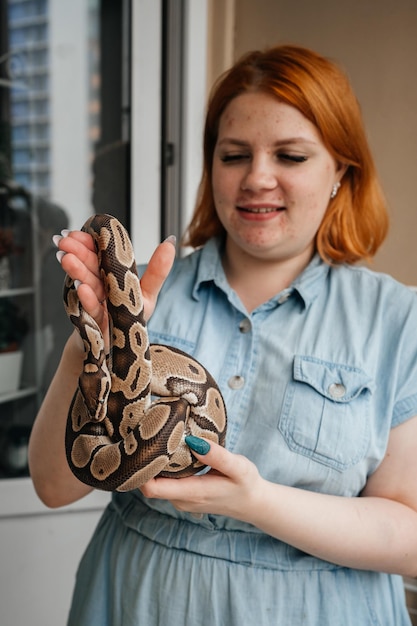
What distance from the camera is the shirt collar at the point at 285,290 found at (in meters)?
1.44

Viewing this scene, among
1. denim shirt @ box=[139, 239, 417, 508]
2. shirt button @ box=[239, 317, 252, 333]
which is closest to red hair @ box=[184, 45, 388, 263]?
denim shirt @ box=[139, 239, 417, 508]

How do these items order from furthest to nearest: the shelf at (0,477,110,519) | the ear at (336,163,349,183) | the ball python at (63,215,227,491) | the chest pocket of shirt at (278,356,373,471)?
the shelf at (0,477,110,519)
the ear at (336,163,349,183)
the chest pocket of shirt at (278,356,373,471)
the ball python at (63,215,227,491)

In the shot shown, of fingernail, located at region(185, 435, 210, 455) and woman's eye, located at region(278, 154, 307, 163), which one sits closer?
fingernail, located at region(185, 435, 210, 455)

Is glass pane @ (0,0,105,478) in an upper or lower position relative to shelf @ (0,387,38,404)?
upper

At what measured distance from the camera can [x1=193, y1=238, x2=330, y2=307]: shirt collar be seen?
1.44 meters

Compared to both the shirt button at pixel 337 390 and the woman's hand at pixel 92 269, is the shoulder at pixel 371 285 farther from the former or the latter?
the woman's hand at pixel 92 269

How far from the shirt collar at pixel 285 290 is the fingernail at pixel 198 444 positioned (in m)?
0.50

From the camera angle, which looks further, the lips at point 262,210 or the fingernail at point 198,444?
the lips at point 262,210

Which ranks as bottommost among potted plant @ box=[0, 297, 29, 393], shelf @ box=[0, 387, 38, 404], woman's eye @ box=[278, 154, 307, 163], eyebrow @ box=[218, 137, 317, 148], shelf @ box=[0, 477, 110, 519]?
shelf @ box=[0, 477, 110, 519]

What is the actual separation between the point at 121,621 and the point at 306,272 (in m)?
0.86

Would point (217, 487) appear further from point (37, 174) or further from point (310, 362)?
point (37, 174)

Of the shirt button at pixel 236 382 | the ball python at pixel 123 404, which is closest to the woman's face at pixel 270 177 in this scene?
the shirt button at pixel 236 382

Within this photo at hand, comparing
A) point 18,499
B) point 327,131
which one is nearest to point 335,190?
point 327,131

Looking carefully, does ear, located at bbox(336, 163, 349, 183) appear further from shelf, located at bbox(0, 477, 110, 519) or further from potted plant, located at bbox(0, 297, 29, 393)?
shelf, located at bbox(0, 477, 110, 519)
